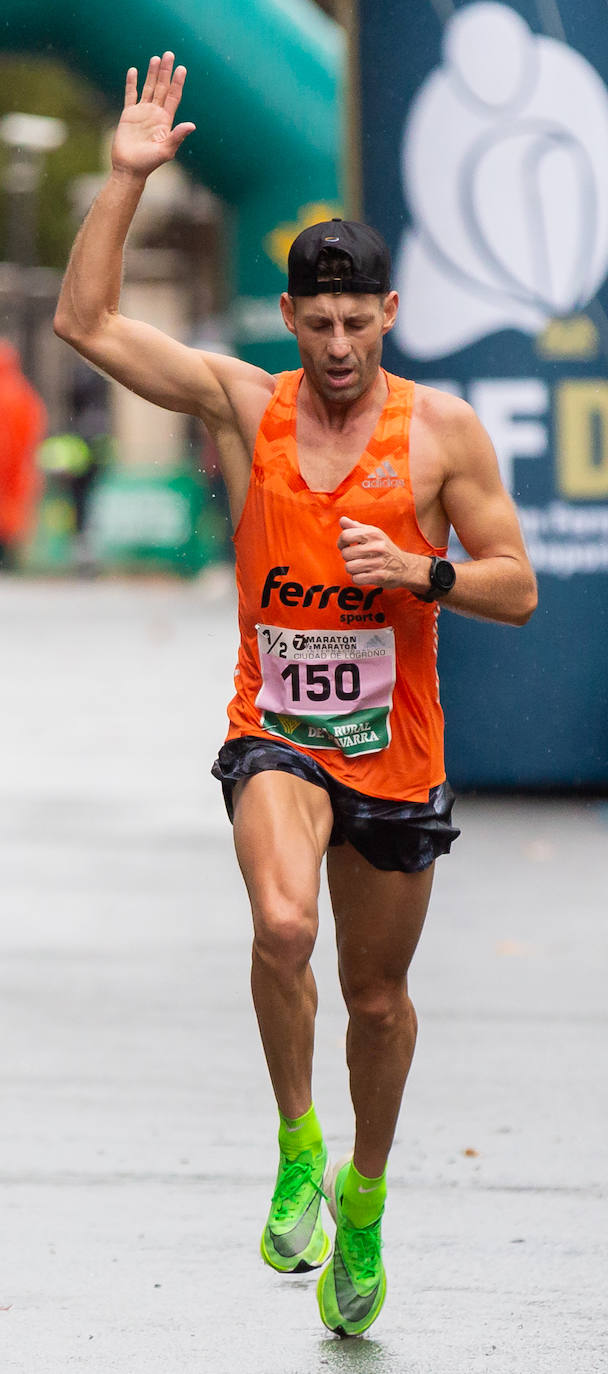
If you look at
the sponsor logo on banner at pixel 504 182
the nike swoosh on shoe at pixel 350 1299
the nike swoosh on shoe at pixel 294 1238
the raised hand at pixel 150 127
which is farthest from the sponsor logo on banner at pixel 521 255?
the nike swoosh on shoe at pixel 294 1238

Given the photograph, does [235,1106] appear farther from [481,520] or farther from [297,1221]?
[481,520]

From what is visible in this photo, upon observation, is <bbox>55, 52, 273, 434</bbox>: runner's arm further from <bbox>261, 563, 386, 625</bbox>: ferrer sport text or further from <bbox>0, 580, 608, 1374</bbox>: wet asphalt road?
<bbox>0, 580, 608, 1374</bbox>: wet asphalt road

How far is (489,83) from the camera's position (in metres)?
9.95

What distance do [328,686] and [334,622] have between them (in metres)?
0.12

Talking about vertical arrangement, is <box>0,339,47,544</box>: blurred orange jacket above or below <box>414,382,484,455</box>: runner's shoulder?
below

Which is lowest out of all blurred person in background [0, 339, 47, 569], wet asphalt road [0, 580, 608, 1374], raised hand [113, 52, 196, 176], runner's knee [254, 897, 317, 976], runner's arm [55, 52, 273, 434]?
blurred person in background [0, 339, 47, 569]

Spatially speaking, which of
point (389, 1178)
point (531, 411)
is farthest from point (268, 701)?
point (531, 411)

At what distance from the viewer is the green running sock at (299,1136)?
159 inches

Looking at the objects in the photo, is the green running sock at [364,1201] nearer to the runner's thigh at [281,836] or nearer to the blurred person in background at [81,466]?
the runner's thigh at [281,836]

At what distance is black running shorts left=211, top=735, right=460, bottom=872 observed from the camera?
4102 mm

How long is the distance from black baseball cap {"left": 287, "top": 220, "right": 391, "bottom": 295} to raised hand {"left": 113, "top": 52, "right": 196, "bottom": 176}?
33 centimetres

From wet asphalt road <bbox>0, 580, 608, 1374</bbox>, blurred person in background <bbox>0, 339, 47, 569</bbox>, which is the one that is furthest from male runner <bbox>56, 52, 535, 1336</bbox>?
blurred person in background <bbox>0, 339, 47, 569</bbox>

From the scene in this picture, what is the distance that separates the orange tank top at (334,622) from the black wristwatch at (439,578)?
0.52ft

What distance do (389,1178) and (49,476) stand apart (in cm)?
2521
